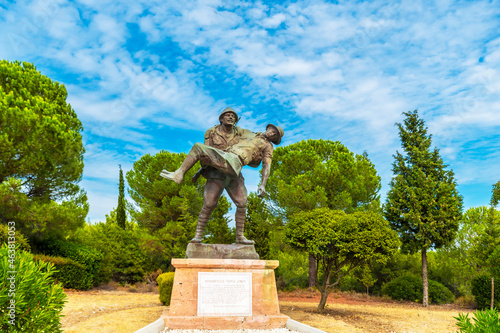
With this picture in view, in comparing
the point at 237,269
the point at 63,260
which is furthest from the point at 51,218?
the point at 237,269

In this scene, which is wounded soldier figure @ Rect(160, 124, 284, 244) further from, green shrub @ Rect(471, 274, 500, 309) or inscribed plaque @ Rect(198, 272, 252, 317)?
green shrub @ Rect(471, 274, 500, 309)

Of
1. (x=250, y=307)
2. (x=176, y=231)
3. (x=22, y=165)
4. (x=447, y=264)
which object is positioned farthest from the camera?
(x=447, y=264)

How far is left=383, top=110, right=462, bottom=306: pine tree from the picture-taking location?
1446 centimetres

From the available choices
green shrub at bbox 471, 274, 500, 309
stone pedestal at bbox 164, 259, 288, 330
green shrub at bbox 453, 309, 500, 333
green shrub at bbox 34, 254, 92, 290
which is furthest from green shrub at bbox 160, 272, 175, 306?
green shrub at bbox 471, 274, 500, 309

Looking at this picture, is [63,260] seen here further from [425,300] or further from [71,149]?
[425,300]

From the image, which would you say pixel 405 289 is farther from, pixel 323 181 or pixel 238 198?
pixel 238 198

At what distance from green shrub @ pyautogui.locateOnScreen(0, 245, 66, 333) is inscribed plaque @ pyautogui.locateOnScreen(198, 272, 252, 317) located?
3499mm

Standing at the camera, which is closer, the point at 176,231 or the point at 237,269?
the point at 237,269

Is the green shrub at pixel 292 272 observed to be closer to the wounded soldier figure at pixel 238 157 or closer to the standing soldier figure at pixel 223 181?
the standing soldier figure at pixel 223 181

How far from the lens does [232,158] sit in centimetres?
622

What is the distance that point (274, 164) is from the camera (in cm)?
1812

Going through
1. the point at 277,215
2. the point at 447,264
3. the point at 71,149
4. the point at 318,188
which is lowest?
the point at 447,264

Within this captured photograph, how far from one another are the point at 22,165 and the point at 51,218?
7.20 feet

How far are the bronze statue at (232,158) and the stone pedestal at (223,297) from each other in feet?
2.21
